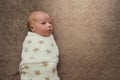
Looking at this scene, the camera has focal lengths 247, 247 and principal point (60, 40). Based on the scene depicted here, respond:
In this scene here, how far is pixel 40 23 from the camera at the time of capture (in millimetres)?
1620

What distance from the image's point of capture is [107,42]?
5.54ft

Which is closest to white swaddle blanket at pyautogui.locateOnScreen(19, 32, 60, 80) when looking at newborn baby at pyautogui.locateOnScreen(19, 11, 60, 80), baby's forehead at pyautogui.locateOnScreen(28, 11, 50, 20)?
newborn baby at pyautogui.locateOnScreen(19, 11, 60, 80)

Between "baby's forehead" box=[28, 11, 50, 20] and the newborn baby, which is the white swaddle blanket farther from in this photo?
"baby's forehead" box=[28, 11, 50, 20]

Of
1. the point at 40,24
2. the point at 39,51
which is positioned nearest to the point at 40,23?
the point at 40,24

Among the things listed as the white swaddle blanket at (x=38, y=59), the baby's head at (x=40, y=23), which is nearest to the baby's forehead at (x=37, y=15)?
the baby's head at (x=40, y=23)

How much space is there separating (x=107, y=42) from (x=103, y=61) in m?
0.13

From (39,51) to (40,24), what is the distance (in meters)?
0.18

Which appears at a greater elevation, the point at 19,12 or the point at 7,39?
the point at 19,12

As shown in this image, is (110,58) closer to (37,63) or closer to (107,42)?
(107,42)

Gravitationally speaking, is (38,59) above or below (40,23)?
below

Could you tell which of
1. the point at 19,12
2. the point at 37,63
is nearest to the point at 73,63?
the point at 37,63

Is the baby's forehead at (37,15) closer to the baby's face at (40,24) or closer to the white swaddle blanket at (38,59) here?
the baby's face at (40,24)

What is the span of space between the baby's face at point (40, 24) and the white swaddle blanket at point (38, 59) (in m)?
0.03

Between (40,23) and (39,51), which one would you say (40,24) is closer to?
(40,23)
